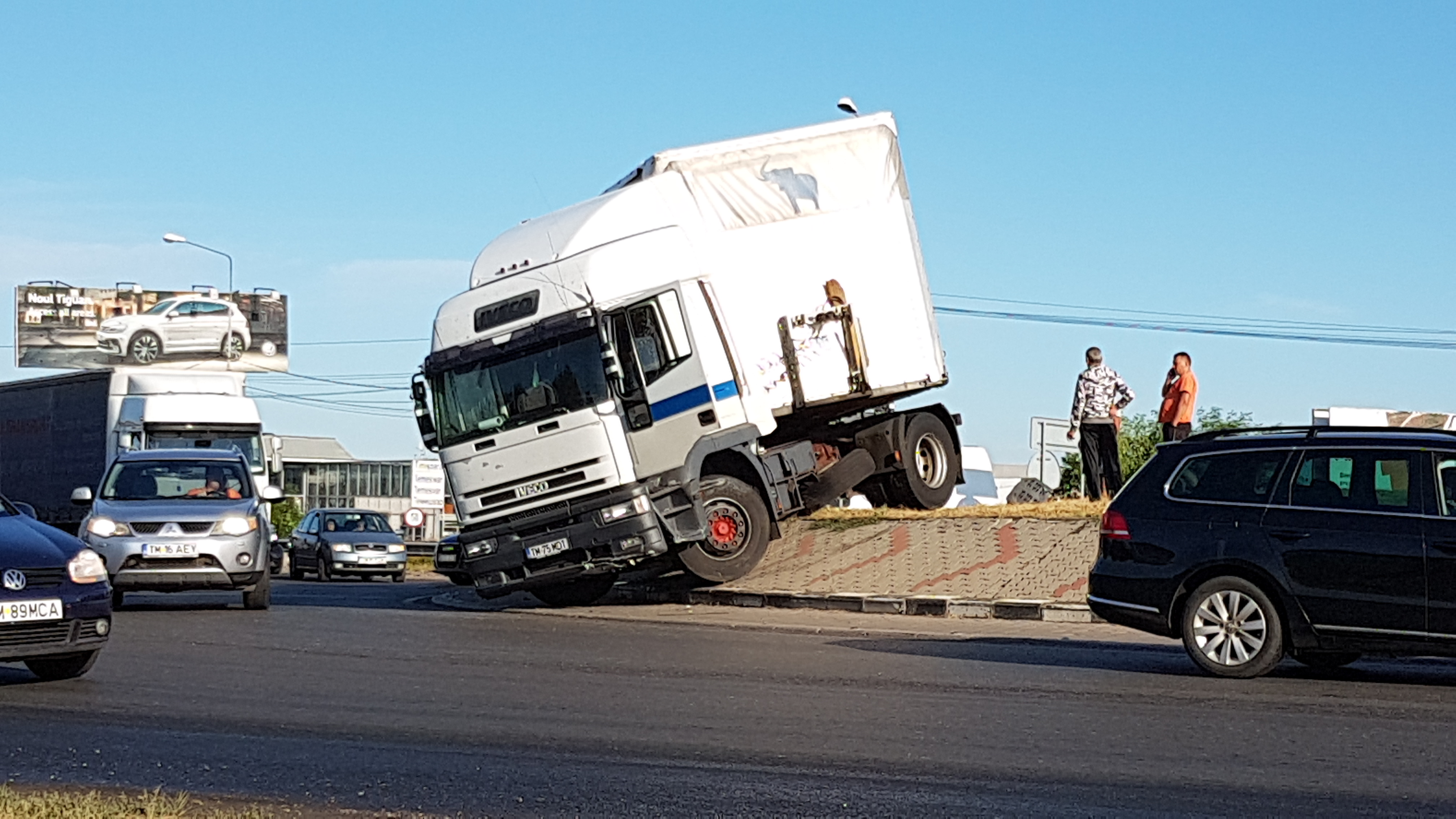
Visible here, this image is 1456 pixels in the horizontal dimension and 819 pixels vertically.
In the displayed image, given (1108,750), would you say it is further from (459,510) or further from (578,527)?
(459,510)

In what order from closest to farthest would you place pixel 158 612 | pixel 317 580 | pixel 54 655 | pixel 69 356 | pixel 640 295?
pixel 54 655 < pixel 640 295 < pixel 158 612 < pixel 317 580 < pixel 69 356

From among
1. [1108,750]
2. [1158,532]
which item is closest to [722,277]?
[1158,532]

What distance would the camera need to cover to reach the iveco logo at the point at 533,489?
18.6 metres

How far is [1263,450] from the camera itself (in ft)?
42.5

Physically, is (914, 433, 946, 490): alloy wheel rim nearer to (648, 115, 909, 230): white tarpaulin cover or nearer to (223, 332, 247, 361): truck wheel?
(648, 115, 909, 230): white tarpaulin cover

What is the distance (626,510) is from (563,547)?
0.79 metres

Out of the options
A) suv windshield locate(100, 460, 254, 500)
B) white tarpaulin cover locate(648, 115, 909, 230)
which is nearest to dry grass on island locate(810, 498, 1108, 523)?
white tarpaulin cover locate(648, 115, 909, 230)

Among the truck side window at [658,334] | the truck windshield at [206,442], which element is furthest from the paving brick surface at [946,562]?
the truck windshield at [206,442]

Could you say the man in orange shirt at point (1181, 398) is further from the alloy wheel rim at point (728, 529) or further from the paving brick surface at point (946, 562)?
the alloy wheel rim at point (728, 529)

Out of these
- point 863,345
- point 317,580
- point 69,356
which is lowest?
point 317,580

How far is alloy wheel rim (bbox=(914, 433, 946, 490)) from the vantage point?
22.1m

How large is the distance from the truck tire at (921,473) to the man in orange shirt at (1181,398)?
9.47ft

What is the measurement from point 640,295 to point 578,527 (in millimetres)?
2409

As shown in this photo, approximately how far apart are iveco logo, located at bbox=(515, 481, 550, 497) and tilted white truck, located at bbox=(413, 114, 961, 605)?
0.03 meters
